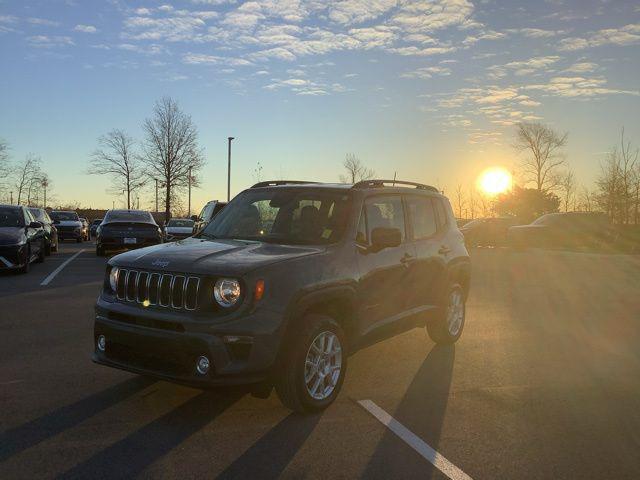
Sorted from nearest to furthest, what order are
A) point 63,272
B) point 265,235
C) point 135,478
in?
point 135,478, point 265,235, point 63,272

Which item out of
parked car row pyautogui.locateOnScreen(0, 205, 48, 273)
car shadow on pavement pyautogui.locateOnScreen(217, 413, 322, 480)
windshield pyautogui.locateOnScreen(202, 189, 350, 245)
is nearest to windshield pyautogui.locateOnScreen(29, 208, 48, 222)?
parked car row pyautogui.locateOnScreen(0, 205, 48, 273)

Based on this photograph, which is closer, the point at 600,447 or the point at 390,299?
the point at 600,447

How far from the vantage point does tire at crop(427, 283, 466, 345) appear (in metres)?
6.54

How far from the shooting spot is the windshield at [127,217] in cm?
1839

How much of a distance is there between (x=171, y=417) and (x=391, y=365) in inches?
94.6

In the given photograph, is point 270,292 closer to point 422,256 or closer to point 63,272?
point 422,256

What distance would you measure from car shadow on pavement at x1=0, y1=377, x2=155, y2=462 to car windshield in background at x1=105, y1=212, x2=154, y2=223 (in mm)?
13969

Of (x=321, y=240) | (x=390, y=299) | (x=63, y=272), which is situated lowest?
(x=63, y=272)

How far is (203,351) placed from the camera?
3939mm

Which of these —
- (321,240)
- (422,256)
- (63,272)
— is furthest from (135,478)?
(63,272)

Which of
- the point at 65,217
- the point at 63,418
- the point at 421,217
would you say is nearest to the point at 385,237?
the point at 421,217

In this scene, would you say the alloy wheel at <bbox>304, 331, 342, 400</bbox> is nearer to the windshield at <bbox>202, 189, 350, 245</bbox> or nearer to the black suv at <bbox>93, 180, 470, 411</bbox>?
the black suv at <bbox>93, 180, 470, 411</bbox>

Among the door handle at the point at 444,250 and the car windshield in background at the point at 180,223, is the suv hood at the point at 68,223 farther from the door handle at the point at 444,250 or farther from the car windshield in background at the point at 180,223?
the door handle at the point at 444,250

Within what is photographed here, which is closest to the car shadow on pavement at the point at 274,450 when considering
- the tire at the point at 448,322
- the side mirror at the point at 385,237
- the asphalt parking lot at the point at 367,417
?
the asphalt parking lot at the point at 367,417
